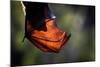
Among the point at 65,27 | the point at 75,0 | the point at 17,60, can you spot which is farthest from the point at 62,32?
the point at 17,60

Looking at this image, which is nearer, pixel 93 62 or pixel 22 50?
pixel 22 50

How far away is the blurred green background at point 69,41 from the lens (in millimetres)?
1981

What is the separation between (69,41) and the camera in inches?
86.8

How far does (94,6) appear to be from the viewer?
7.63 feet

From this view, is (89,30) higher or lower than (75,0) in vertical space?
lower

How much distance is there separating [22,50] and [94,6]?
1.09m

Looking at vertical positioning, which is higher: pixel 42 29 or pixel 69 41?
pixel 42 29

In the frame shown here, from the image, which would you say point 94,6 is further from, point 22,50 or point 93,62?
point 22,50

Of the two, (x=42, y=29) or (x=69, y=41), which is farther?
(x=69, y=41)

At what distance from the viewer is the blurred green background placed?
1.98 meters
